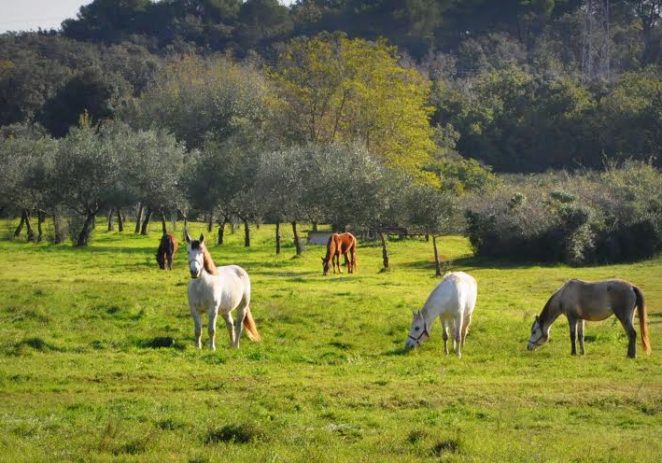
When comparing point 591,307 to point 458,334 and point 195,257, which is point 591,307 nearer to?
point 458,334

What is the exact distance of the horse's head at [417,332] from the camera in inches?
821

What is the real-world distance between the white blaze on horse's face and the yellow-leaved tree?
43994 mm

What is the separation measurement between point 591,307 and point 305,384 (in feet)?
25.3

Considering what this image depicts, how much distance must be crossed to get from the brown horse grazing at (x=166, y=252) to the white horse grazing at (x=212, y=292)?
1701 cm

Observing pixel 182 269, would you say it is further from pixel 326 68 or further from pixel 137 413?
pixel 326 68

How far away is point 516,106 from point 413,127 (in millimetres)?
27978

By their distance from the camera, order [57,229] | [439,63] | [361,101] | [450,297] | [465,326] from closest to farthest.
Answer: [450,297], [465,326], [57,229], [361,101], [439,63]

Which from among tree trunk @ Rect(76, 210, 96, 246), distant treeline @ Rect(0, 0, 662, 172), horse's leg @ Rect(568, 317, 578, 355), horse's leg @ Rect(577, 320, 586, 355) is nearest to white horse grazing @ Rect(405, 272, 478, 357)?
horse's leg @ Rect(568, 317, 578, 355)

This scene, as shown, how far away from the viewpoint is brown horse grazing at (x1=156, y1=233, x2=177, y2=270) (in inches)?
1502

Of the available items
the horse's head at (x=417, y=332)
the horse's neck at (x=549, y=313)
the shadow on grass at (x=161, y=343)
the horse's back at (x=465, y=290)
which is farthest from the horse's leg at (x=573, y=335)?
the shadow on grass at (x=161, y=343)

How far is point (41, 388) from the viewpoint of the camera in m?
15.6

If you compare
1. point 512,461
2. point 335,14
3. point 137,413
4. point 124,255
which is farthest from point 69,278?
point 335,14

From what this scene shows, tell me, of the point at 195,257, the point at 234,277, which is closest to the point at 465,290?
the point at 234,277

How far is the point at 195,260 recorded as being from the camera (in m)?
19.2
